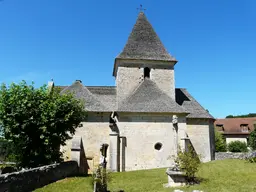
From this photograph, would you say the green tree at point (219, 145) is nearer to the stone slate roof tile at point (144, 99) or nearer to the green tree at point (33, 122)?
the stone slate roof tile at point (144, 99)

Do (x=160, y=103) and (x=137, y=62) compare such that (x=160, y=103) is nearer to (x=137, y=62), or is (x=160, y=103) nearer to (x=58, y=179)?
(x=137, y=62)

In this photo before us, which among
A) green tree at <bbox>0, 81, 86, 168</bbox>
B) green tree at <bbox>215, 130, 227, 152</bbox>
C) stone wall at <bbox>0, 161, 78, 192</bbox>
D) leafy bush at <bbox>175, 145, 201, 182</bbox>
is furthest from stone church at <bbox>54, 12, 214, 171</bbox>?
green tree at <bbox>215, 130, 227, 152</bbox>

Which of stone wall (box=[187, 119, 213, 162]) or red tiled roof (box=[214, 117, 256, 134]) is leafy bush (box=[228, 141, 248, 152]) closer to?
red tiled roof (box=[214, 117, 256, 134])

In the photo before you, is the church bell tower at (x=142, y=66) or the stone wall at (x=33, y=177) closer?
the stone wall at (x=33, y=177)

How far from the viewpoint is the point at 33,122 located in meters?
13.0

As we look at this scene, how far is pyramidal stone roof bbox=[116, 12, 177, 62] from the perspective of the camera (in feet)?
69.0

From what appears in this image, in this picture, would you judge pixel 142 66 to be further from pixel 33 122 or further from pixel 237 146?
pixel 237 146

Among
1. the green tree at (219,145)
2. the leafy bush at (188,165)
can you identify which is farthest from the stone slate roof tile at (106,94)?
the green tree at (219,145)

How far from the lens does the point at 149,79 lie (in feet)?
69.1

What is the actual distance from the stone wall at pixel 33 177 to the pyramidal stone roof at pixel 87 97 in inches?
224

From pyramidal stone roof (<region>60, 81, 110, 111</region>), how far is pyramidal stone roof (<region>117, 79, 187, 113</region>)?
1.66 meters

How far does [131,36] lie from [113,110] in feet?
26.3

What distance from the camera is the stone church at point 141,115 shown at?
1781 cm

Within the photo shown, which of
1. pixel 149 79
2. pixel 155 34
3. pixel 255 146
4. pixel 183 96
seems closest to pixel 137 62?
pixel 149 79
